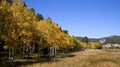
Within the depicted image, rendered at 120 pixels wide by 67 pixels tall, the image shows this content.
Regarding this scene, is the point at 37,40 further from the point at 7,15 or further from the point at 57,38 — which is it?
the point at 7,15

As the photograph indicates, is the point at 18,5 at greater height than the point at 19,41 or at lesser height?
greater

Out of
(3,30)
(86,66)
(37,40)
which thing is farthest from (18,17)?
(37,40)

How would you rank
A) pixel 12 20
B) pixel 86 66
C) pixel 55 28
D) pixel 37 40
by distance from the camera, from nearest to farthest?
pixel 86 66 → pixel 12 20 → pixel 37 40 → pixel 55 28

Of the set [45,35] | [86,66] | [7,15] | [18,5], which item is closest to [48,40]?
[45,35]

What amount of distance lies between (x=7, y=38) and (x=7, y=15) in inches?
127

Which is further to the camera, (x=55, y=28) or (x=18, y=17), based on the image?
(x=55, y=28)

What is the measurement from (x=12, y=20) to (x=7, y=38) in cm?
344

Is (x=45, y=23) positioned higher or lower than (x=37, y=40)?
higher

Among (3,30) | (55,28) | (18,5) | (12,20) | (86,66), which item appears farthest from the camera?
(55,28)

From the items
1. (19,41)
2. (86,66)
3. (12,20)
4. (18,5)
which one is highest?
(18,5)

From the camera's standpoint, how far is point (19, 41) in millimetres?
38125

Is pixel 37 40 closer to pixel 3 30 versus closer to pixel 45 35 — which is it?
pixel 45 35


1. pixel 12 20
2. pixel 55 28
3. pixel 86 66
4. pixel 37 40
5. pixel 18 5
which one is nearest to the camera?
pixel 86 66

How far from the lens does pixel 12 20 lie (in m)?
36.8
